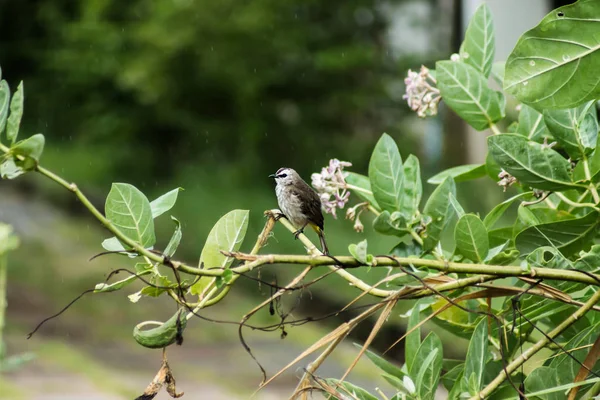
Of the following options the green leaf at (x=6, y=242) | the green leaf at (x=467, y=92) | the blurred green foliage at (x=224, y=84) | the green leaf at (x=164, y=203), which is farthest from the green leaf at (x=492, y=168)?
the blurred green foliage at (x=224, y=84)

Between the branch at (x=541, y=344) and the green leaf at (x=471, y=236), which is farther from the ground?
the green leaf at (x=471, y=236)

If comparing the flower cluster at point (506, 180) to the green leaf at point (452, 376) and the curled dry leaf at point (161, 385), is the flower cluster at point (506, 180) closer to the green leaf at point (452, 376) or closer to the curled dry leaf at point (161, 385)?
the green leaf at point (452, 376)

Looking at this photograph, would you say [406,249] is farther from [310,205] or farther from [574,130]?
[310,205]

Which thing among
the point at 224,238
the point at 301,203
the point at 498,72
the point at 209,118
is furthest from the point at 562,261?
the point at 209,118

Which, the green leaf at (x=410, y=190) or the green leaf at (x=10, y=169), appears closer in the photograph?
the green leaf at (x=10, y=169)

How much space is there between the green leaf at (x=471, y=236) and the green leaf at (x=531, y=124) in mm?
252

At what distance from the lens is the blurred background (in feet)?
18.9

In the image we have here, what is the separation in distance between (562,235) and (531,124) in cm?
23

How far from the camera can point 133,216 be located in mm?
673

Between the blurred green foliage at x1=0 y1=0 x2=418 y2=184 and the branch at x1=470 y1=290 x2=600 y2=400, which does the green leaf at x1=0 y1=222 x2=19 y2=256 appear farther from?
the blurred green foliage at x1=0 y1=0 x2=418 y2=184

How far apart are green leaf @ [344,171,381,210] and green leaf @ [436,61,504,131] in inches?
5.7

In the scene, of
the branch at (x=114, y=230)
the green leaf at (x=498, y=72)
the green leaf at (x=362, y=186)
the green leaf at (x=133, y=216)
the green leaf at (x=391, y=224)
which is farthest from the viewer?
the green leaf at (x=498, y=72)

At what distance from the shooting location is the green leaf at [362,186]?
1.03 meters

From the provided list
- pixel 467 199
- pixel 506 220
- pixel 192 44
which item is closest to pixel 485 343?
pixel 506 220
